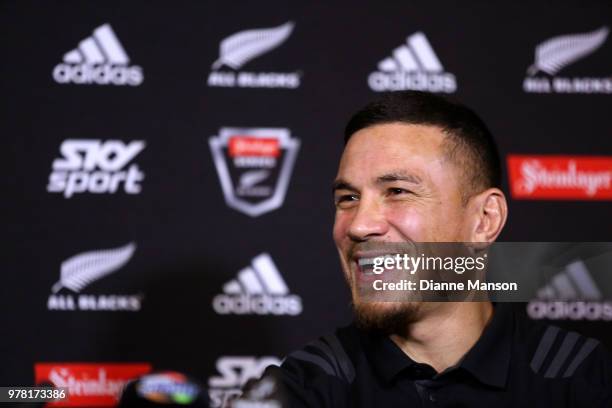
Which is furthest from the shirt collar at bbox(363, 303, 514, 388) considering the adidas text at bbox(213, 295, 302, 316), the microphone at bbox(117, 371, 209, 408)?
the adidas text at bbox(213, 295, 302, 316)

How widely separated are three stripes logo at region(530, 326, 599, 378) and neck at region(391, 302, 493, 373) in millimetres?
123

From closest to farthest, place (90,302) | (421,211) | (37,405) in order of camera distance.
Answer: (37,405) < (421,211) < (90,302)

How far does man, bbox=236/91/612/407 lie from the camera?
1241 mm

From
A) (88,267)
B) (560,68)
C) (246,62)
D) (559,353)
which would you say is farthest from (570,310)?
(88,267)

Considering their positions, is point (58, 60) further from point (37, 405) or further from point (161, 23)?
point (37, 405)

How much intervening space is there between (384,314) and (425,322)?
0.10 metres

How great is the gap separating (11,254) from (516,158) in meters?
1.53

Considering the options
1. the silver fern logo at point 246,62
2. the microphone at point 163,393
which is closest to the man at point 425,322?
the microphone at point 163,393

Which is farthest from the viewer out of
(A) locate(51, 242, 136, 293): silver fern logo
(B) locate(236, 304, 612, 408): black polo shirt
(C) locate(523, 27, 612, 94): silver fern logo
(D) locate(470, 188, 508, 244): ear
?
(C) locate(523, 27, 612, 94): silver fern logo

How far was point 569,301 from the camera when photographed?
208 cm

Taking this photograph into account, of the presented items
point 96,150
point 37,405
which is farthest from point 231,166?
point 37,405

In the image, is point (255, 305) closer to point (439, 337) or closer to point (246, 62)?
point (246, 62)

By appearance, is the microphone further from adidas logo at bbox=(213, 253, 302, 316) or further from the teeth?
adidas logo at bbox=(213, 253, 302, 316)

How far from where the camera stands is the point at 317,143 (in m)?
2.11
